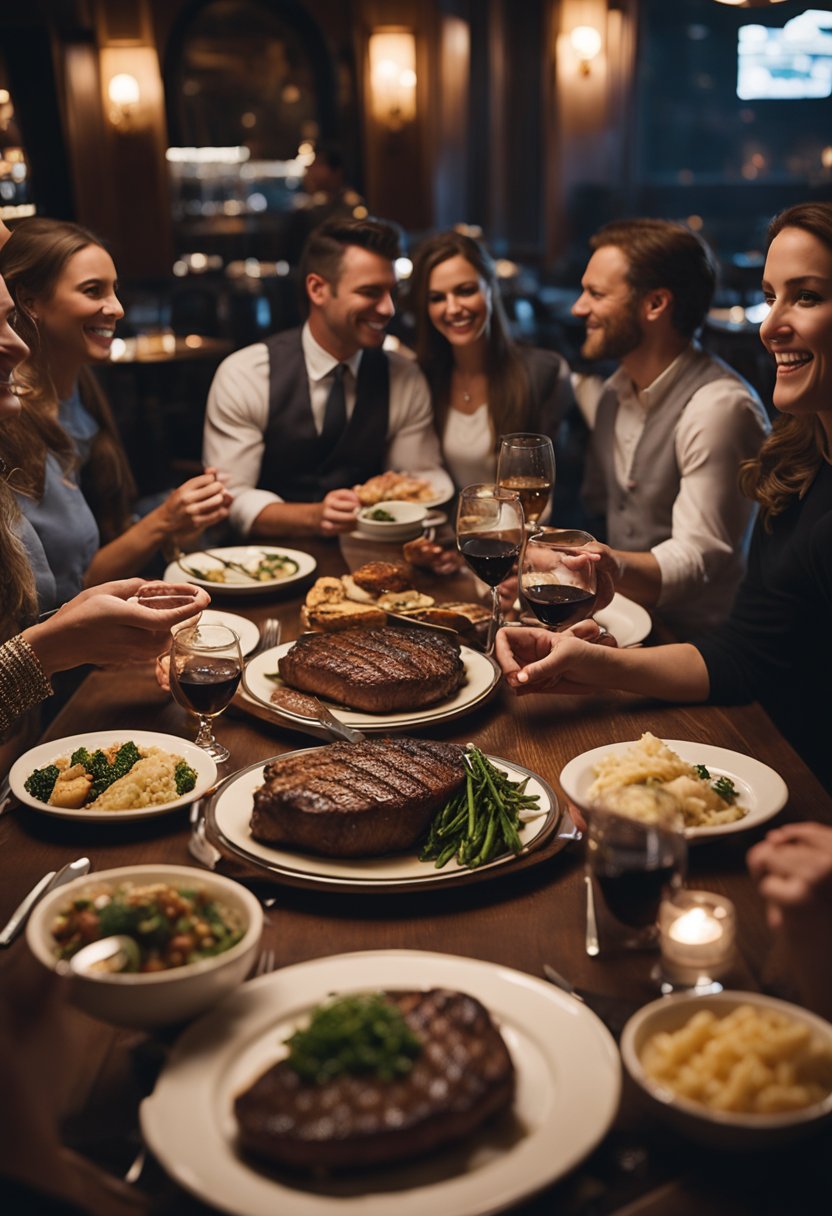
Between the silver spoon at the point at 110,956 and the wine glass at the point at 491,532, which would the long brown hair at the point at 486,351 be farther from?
the silver spoon at the point at 110,956

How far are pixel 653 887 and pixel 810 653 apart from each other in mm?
1208

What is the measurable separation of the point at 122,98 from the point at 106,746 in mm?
10452

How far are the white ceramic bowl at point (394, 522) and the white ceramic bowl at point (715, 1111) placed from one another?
6.42 feet

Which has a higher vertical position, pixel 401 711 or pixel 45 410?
pixel 45 410

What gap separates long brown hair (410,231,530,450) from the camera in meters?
3.74

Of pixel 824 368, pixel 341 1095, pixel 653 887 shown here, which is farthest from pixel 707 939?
pixel 824 368

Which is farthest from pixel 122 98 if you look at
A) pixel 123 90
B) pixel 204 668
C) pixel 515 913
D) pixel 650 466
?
pixel 515 913

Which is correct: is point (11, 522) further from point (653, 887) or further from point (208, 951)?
point (653, 887)

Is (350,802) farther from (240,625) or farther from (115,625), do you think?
(240,625)

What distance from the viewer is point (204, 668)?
1.69m

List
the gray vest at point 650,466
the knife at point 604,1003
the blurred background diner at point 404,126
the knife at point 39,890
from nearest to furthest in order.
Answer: the knife at point 604,1003 < the knife at point 39,890 < the gray vest at point 650,466 < the blurred background diner at point 404,126

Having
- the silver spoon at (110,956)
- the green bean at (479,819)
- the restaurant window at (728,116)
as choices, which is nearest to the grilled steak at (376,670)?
the green bean at (479,819)

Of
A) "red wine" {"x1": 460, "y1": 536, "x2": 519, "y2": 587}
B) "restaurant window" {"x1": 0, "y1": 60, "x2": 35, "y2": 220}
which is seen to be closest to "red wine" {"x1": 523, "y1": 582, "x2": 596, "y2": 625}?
"red wine" {"x1": 460, "y1": 536, "x2": 519, "y2": 587}

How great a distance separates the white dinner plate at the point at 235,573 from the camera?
255cm
